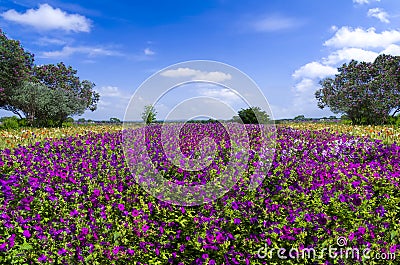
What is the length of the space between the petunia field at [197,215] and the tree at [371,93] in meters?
18.2

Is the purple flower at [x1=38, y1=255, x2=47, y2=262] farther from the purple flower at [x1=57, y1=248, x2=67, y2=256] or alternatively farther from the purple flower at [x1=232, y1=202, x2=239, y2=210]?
the purple flower at [x1=232, y1=202, x2=239, y2=210]

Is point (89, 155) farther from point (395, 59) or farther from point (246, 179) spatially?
point (395, 59)

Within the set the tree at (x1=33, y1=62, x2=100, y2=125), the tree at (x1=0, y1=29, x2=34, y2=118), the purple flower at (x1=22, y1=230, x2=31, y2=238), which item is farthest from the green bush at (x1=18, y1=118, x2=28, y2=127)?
the purple flower at (x1=22, y1=230, x2=31, y2=238)

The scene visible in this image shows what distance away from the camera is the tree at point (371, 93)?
2270 cm

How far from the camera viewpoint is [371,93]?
2291cm

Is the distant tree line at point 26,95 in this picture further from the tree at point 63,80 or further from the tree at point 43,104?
the tree at point 63,80

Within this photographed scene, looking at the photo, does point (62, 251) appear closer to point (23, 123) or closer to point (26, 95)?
point (26, 95)

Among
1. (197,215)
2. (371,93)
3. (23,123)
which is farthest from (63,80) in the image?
(197,215)

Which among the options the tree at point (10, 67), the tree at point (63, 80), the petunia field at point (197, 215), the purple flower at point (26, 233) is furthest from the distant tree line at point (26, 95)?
the purple flower at point (26, 233)

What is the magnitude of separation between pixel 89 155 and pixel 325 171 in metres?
4.17

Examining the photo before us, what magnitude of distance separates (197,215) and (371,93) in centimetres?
2132

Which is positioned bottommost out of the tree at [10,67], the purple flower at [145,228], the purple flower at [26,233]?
the purple flower at [145,228]

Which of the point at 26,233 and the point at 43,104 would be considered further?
the point at 43,104

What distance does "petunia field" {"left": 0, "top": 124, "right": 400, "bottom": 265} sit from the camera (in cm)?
410
